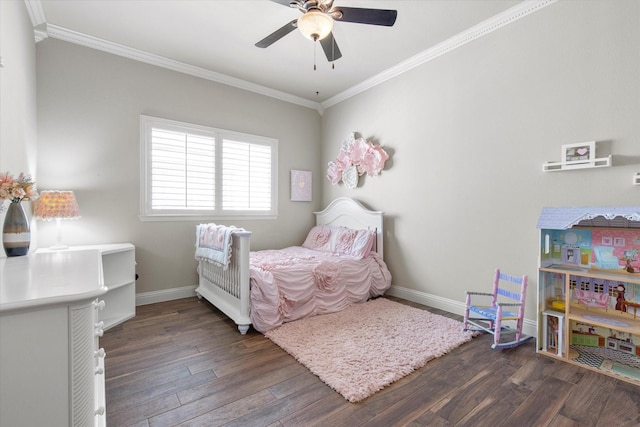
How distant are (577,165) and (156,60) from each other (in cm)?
428

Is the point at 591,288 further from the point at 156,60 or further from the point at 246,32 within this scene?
the point at 156,60

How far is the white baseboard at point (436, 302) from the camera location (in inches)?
101

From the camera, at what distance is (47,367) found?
2.81 ft

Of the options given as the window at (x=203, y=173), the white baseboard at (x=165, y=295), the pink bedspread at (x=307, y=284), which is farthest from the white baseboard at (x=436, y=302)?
the white baseboard at (x=165, y=295)

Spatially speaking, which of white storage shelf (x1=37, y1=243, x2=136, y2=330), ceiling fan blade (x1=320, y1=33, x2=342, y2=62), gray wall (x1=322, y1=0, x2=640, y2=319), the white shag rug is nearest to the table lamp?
white storage shelf (x1=37, y1=243, x2=136, y2=330)

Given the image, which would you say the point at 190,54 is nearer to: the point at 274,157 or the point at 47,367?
the point at 274,157

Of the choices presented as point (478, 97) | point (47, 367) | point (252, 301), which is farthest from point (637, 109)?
point (47, 367)

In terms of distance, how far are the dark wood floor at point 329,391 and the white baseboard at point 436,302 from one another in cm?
19

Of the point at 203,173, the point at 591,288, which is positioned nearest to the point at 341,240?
the point at 203,173

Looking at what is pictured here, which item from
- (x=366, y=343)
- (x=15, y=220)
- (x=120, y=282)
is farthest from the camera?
(x=120, y=282)

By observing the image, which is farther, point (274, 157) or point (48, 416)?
point (274, 157)

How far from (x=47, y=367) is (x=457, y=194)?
3211 millimetres

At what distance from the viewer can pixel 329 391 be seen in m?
1.80

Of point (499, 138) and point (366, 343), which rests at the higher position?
point (499, 138)
